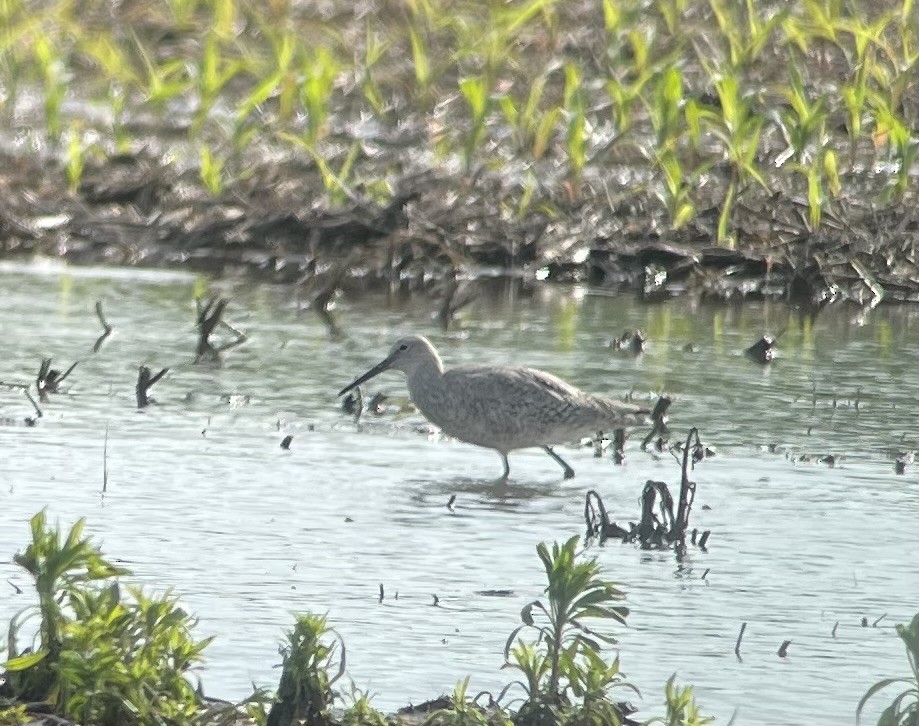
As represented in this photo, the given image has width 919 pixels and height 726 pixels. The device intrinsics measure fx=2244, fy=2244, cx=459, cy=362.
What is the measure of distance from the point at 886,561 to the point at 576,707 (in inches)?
105

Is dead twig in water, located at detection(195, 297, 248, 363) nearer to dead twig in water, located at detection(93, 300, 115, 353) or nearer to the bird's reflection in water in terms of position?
dead twig in water, located at detection(93, 300, 115, 353)

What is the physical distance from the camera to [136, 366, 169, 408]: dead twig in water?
32.9 ft

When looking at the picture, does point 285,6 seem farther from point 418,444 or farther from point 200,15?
point 418,444

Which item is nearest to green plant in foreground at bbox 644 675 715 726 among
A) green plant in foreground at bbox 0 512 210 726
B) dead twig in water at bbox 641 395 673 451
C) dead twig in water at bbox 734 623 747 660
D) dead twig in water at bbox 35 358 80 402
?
green plant in foreground at bbox 0 512 210 726

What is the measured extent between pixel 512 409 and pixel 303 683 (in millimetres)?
4268

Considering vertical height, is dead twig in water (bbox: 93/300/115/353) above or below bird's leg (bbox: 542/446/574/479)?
above

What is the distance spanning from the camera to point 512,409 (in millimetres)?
9297

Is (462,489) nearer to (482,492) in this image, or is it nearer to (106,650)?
(482,492)

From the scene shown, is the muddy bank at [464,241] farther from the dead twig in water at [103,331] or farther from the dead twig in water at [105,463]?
the dead twig in water at [105,463]

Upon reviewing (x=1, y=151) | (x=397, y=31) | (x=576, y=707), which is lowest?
(x=576, y=707)

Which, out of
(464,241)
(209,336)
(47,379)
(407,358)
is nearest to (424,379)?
(407,358)

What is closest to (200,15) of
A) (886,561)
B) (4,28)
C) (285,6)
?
(285,6)

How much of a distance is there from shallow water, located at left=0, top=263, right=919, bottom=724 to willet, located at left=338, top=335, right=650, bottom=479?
0.17 metres

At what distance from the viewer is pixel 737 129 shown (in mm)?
13578
